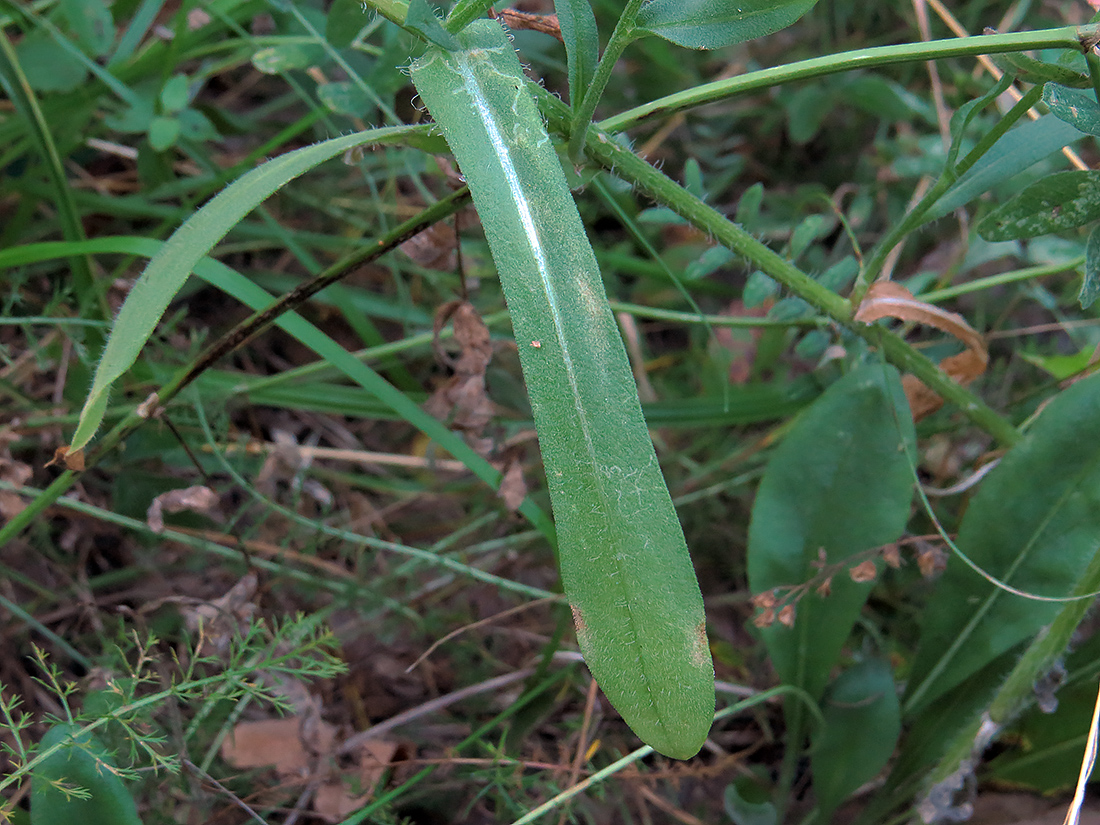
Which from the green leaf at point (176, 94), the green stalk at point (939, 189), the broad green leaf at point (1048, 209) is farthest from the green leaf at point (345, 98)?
the broad green leaf at point (1048, 209)

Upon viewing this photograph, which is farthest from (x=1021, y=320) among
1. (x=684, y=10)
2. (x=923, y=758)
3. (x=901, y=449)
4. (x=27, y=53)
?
(x=27, y=53)

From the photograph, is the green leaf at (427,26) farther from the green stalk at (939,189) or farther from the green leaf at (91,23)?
the green leaf at (91,23)

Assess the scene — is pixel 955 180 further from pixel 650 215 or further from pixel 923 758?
pixel 923 758

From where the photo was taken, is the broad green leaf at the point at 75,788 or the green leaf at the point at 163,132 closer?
the broad green leaf at the point at 75,788

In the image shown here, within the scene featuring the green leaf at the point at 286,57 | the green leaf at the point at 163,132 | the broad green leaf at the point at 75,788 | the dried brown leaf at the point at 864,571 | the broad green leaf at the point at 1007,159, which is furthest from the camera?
the green leaf at the point at 163,132

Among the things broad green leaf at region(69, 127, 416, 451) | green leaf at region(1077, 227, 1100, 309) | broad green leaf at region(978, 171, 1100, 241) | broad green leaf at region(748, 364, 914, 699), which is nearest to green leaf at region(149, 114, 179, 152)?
broad green leaf at region(69, 127, 416, 451)

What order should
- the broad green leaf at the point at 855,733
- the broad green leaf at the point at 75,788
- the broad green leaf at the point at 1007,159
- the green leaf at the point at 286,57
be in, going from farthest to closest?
1. the green leaf at the point at 286,57
2. the broad green leaf at the point at 855,733
3. the broad green leaf at the point at 1007,159
4. the broad green leaf at the point at 75,788

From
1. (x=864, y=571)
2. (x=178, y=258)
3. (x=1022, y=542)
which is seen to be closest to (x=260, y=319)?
(x=178, y=258)
